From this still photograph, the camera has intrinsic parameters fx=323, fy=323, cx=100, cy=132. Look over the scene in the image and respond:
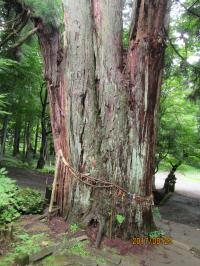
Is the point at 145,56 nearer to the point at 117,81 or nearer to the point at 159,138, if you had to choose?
the point at 117,81

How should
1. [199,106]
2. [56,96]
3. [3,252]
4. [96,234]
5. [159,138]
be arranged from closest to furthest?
[3,252] → [96,234] → [56,96] → [159,138] → [199,106]

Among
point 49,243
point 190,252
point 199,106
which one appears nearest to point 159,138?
point 199,106

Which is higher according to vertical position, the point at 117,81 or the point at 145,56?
the point at 145,56

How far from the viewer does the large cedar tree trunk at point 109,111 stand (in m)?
4.54

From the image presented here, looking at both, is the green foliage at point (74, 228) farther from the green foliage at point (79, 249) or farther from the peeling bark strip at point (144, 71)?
the peeling bark strip at point (144, 71)

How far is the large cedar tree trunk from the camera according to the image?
4539 millimetres

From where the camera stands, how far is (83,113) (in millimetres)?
4707

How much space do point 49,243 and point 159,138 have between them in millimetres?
9683

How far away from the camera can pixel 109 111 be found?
15.3ft
